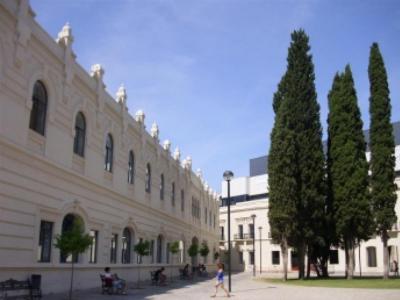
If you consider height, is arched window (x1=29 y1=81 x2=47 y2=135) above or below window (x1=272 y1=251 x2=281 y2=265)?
above

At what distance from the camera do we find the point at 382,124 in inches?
1254

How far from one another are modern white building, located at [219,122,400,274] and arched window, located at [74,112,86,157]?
31101mm

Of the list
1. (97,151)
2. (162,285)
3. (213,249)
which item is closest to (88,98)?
(97,151)

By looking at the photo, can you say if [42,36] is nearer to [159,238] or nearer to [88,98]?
[88,98]

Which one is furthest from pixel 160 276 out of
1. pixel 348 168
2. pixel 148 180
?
pixel 348 168

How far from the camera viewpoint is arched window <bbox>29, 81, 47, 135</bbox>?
55.4 ft

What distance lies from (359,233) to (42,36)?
2338 centimetres

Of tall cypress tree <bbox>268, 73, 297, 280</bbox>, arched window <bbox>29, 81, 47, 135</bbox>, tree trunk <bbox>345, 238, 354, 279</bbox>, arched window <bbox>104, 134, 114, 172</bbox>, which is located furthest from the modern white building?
arched window <bbox>29, 81, 47, 135</bbox>

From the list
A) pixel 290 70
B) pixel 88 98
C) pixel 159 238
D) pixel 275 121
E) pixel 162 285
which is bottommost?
pixel 162 285

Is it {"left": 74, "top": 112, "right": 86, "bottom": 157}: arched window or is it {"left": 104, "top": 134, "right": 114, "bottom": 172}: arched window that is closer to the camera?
{"left": 74, "top": 112, "right": 86, "bottom": 157}: arched window

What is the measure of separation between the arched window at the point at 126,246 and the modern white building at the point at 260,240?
2372cm

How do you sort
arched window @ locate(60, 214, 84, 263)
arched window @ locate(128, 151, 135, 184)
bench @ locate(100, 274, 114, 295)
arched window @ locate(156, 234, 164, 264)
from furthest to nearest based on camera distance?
arched window @ locate(156, 234, 164, 264) < arched window @ locate(128, 151, 135, 184) < bench @ locate(100, 274, 114, 295) < arched window @ locate(60, 214, 84, 263)

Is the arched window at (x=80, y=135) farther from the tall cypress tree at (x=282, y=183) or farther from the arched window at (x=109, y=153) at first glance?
the tall cypress tree at (x=282, y=183)

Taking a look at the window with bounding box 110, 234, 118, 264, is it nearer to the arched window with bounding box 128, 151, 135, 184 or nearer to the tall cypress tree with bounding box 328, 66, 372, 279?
the arched window with bounding box 128, 151, 135, 184
